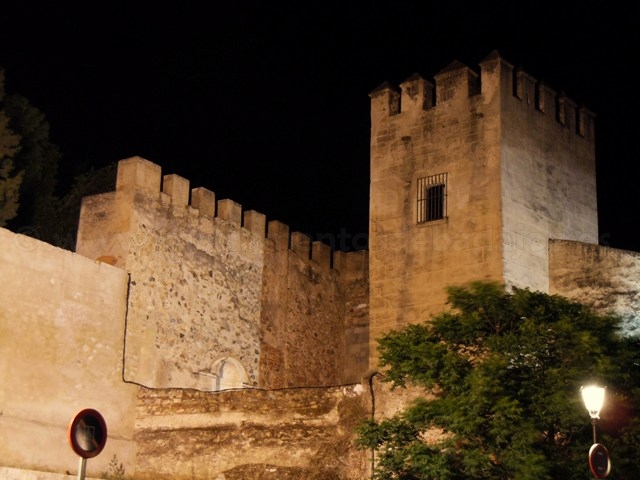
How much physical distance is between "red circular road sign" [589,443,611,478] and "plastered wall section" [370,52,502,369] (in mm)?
7876

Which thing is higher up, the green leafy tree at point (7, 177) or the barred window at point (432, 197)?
the green leafy tree at point (7, 177)

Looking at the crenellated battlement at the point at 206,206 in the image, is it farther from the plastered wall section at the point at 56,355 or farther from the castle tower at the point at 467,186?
the castle tower at the point at 467,186

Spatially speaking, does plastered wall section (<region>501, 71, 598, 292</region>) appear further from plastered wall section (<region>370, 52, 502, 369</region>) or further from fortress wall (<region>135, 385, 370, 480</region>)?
fortress wall (<region>135, 385, 370, 480</region>)

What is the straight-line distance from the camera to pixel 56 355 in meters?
18.0

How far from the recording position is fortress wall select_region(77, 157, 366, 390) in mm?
20234

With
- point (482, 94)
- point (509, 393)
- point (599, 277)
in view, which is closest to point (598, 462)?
point (509, 393)

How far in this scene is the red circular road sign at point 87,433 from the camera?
9.49 meters

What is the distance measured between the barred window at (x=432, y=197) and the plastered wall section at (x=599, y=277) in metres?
2.19

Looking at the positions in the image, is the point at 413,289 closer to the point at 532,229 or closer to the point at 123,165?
the point at 532,229

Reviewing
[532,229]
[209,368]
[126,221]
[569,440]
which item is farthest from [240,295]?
[569,440]

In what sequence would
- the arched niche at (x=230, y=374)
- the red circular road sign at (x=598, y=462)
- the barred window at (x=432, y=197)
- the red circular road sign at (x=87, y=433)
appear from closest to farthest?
the red circular road sign at (x=87, y=433), the red circular road sign at (x=598, y=462), the barred window at (x=432, y=197), the arched niche at (x=230, y=374)

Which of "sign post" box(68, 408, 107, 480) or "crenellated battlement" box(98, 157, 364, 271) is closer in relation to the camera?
"sign post" box(68, 408, 107, 480)

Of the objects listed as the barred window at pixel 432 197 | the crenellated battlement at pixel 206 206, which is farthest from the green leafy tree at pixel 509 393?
the crenellated battlement at pixel 206 206

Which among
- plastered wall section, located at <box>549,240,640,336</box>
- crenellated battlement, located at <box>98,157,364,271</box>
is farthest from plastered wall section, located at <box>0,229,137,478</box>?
plastered wall section, located at <box>549,240,640,336</box>
